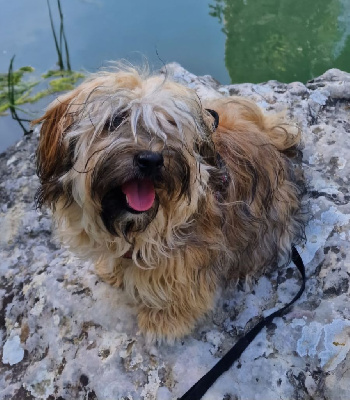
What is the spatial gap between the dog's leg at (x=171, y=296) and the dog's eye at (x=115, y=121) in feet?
2.05

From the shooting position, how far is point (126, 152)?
5.16 ft

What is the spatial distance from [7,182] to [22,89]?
1.63 m

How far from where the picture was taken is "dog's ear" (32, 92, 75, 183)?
5.76 feet

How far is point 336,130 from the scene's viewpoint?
2.87 m

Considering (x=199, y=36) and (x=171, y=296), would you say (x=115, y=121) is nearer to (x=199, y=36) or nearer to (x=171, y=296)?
(x=171, y=296)

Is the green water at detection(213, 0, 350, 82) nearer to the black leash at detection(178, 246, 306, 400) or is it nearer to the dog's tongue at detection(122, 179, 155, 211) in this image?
the black leash at detection(178, 246, 306, 400)

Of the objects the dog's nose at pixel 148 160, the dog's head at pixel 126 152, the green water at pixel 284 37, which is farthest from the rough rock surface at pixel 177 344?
Result: the green water at pixel 284 37

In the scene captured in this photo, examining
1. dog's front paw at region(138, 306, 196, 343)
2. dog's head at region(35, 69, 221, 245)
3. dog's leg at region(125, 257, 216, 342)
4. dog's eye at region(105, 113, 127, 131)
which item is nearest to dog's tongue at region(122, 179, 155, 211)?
dog's head at region(35, 69, 221, 245)

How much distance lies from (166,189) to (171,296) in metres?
0.64

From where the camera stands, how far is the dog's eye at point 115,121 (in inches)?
65.7

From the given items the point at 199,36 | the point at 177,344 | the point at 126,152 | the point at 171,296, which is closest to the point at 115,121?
the point at 126,152

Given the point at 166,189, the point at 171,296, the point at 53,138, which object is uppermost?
the point at 53,138

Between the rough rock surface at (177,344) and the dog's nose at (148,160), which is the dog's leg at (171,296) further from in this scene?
the dog's nose at (148,160)

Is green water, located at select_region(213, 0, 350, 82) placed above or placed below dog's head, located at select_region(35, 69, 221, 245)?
below
